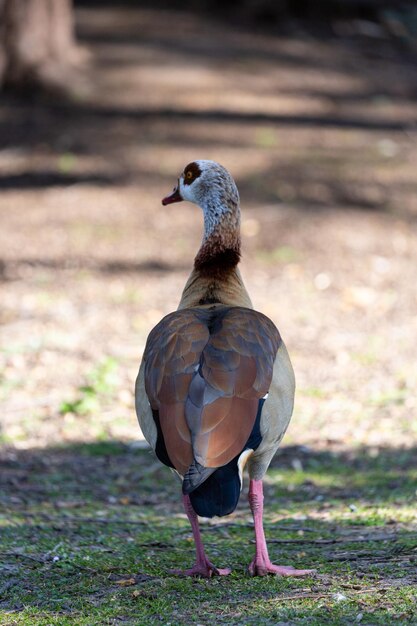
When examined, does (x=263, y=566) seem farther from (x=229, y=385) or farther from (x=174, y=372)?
(x=174, y=372)

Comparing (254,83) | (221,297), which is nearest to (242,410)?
(221,297)

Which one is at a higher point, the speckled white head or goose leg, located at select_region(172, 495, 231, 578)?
the speckled white head

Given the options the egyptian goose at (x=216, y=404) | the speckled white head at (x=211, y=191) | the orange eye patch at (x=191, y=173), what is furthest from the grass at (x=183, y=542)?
the orange eye patch at (x=191, y=173)

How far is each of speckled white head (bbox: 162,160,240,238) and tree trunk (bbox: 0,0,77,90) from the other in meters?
11.1

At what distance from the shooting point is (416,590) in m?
4.31

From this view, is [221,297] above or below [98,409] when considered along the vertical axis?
above

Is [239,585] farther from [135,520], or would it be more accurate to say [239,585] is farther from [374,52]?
[374,52]

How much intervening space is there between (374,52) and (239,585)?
63.4 feet

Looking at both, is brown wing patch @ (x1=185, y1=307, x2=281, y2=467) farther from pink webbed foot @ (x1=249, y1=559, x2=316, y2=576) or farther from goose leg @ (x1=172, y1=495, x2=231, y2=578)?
pink webbed foot @ (x1=249, y1=559, x2=316, y2=576)

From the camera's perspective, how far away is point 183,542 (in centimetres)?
561

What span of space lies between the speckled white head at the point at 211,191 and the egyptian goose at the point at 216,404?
35.0 inches

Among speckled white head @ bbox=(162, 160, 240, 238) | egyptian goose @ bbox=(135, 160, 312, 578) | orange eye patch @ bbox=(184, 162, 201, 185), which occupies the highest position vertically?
orange eye patch @ bbox=(184, 162, 201, 185)

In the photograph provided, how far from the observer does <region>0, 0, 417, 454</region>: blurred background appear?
352 inches

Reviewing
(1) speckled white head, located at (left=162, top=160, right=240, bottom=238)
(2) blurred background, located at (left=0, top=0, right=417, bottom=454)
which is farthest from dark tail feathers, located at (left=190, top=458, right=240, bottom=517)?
(2) blurred background, located at (left=0, top=0, right=417, bottom=454)
